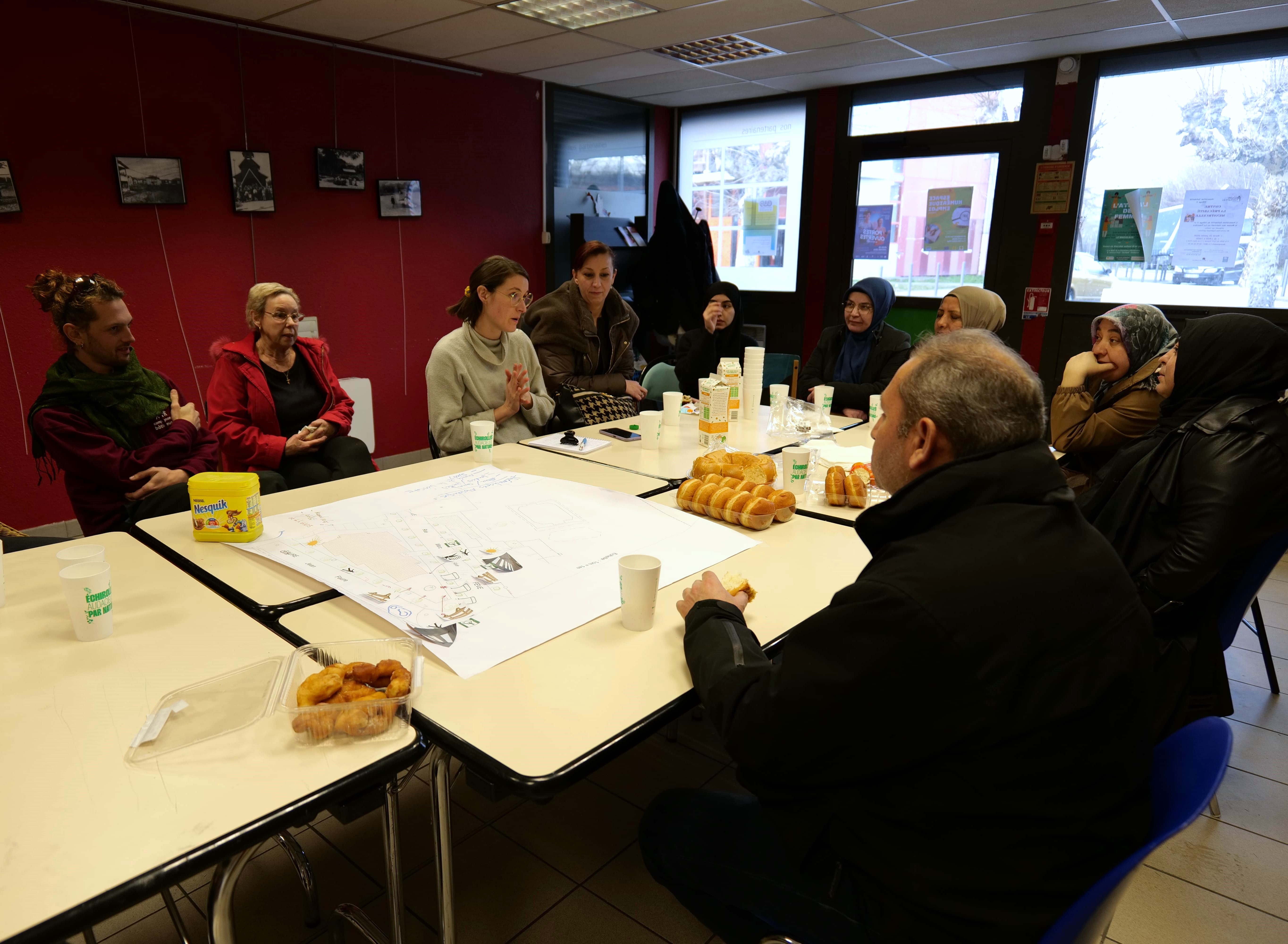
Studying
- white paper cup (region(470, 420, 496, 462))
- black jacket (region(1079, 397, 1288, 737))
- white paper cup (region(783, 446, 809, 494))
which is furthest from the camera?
white paper cup (region(470, 420, 496, 462))

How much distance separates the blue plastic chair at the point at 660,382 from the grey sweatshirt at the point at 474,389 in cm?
101

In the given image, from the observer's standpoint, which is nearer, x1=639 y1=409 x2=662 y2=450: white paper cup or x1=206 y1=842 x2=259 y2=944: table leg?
x1=206 y1=842 x2=259 y2=944: table leg

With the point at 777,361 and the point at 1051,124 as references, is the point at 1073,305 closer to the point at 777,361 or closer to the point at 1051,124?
the point at 1051,124

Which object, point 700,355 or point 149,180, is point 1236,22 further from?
point 149,180

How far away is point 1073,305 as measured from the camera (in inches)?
202

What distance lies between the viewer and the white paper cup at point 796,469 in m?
2.40

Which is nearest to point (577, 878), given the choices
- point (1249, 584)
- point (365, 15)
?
point (1249, 584)

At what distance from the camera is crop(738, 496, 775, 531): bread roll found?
200cm

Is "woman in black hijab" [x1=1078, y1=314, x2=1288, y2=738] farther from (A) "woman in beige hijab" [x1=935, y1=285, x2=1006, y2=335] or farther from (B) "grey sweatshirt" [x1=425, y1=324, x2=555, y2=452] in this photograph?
(B) "grey sweatshirt" [x1=425, y1=324, x2=555, y2=452]

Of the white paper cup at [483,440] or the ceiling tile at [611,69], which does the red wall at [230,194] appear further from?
the white paper cup at [483,440]

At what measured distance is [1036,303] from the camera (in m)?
5.26

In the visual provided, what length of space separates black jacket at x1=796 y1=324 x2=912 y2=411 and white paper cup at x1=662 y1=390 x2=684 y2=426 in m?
1.10

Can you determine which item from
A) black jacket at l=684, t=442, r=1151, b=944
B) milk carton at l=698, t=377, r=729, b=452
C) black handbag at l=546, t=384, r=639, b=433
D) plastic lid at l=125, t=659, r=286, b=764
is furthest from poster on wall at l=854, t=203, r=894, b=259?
plastic lid at l=125, t=659, r=286, b=764

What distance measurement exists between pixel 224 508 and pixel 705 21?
12.2ft
